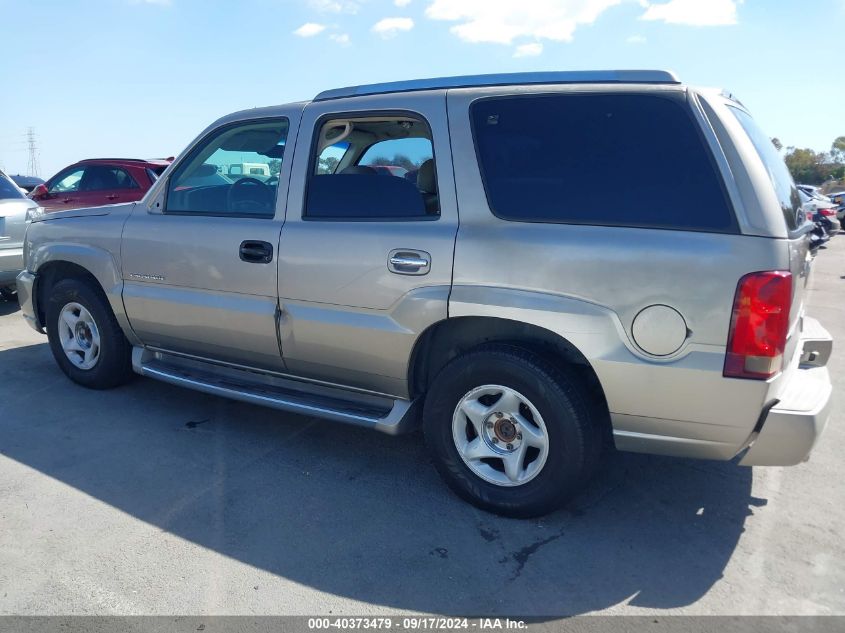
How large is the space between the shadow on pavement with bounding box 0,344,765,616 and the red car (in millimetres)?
6011

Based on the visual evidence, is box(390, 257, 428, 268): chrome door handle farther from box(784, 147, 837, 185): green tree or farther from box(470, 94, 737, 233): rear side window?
box(784, 147, 837, 185): green tree

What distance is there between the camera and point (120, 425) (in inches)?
169

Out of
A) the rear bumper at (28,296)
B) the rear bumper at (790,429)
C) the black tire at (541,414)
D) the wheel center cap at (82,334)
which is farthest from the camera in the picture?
the rear bumper at (28,296)

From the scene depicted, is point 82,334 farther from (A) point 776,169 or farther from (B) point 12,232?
(A) point 776,169

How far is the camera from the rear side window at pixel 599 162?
275 centimetres

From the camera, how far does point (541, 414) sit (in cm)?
305

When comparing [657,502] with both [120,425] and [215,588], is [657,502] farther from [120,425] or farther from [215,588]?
[120,425]

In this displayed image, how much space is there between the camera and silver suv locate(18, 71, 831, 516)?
2.71 m

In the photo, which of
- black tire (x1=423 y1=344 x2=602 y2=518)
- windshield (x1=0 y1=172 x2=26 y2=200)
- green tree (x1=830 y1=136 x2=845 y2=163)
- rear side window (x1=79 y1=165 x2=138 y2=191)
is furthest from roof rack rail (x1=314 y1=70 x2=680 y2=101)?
green tree (x1=830 y1=136 x2=845 y2=163)

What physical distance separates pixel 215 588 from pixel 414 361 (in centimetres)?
138

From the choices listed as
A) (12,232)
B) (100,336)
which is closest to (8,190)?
(12,232)

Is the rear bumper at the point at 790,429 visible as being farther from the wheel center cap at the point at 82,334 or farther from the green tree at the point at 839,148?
the green tree at the point at 839,148

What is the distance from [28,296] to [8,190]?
3689 millimetres

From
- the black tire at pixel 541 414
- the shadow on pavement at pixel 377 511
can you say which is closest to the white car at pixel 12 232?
the shadow on pavement at pixel 377 511
